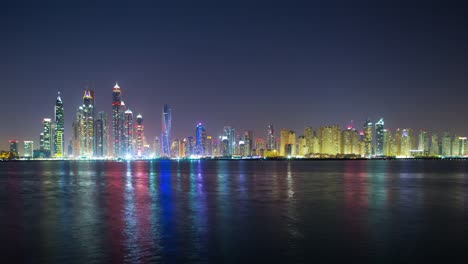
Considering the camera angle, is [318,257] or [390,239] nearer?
[318,257]

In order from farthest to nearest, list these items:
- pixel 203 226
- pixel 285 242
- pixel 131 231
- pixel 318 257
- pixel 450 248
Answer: pixel 203 226 < pixel 131 231 < pixel 285 242 < pixel 450 248 < pixel 318 257

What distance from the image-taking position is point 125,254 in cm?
1967

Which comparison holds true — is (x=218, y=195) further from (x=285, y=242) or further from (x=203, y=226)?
(x=285, y=242)

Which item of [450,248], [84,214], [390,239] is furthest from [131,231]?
[450,248]

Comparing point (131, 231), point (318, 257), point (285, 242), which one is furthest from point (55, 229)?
point (318, 257)

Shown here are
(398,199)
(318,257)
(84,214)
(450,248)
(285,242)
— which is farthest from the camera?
(398,199)

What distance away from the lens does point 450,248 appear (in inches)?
822

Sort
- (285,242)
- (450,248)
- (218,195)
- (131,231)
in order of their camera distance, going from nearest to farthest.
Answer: (450,248) → (285,242) → (131,231) → (218,195)

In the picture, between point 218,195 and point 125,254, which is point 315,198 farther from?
point 125,254

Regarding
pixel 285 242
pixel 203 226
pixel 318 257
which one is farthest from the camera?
pixel 203 226

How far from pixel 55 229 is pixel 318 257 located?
16135mm

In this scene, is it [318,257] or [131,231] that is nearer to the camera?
[318,257]

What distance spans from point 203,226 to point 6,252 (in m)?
11.3

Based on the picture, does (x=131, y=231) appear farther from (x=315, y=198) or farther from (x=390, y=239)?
(x=315, y=198)
